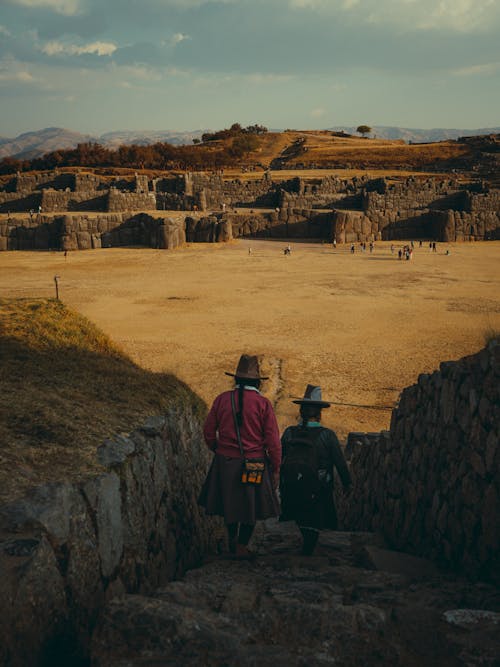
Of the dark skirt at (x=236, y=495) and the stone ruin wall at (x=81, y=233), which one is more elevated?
the stone ruin wall at (x=81, y=233)

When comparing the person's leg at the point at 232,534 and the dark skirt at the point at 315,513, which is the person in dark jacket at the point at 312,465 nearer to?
the dark skirt at the point at 315,513

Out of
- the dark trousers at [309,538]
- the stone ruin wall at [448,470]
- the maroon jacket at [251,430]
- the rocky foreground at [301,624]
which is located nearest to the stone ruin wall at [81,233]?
the stone ruin wall at [448,470]

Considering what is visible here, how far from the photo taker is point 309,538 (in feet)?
19.0

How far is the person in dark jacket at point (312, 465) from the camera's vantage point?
5.51 m

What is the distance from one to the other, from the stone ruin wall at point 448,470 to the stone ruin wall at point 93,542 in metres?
2.29

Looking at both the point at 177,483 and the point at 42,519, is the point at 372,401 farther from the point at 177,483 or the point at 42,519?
the point at 42,519

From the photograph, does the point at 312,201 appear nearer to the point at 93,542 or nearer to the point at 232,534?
the point at 232,534

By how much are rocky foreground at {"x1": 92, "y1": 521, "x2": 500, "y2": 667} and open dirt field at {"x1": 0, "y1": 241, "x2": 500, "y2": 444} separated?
15.0ft

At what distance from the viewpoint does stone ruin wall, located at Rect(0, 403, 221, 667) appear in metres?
3.10

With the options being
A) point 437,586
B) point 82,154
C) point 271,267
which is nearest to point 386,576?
point 437,586

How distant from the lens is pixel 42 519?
11.9ft

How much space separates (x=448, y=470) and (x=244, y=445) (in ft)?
6.44

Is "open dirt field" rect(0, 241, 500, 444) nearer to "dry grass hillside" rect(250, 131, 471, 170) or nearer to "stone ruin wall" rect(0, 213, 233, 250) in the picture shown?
"stone ruin wall" rect(0, 213, 233, 250)

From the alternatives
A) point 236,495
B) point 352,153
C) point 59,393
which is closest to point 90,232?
point 59,393
